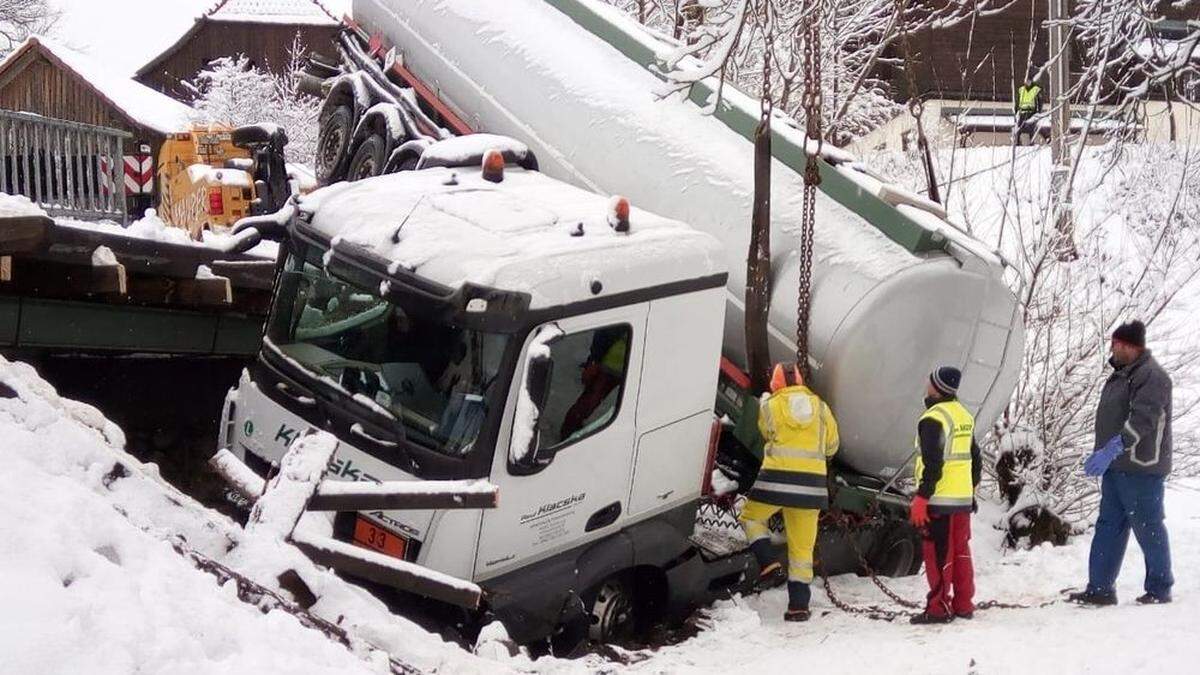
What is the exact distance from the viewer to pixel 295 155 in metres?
28.1

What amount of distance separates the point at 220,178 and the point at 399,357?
794 centimetres

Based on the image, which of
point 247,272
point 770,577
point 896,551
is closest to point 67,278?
point 247,272

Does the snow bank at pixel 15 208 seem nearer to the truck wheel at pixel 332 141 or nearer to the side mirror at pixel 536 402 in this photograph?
the side mirror at pixel 536 402

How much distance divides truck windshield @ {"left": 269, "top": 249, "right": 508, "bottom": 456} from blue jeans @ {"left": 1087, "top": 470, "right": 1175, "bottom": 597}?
11.5 ft

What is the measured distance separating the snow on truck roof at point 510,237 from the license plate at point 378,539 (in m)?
1.13

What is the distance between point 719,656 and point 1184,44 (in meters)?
3.56

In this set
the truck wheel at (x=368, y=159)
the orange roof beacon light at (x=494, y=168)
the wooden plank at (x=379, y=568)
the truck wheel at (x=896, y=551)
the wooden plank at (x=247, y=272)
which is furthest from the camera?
the truck wheel at (x=368, y=159)

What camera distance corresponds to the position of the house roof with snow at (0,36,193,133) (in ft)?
99.3

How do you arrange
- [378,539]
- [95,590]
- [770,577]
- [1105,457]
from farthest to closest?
[770,577] < [1105,457] < [378,539] < [95,590]

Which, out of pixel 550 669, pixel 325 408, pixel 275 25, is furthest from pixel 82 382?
pixel 275 25

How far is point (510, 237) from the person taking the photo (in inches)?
230

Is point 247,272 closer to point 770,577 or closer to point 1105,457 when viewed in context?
point 770,577

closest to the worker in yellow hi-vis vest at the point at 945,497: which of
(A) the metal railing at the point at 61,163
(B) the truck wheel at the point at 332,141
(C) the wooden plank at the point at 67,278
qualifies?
(C) the wooden plank at the point at 67,278

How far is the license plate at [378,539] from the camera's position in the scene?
5.45m
